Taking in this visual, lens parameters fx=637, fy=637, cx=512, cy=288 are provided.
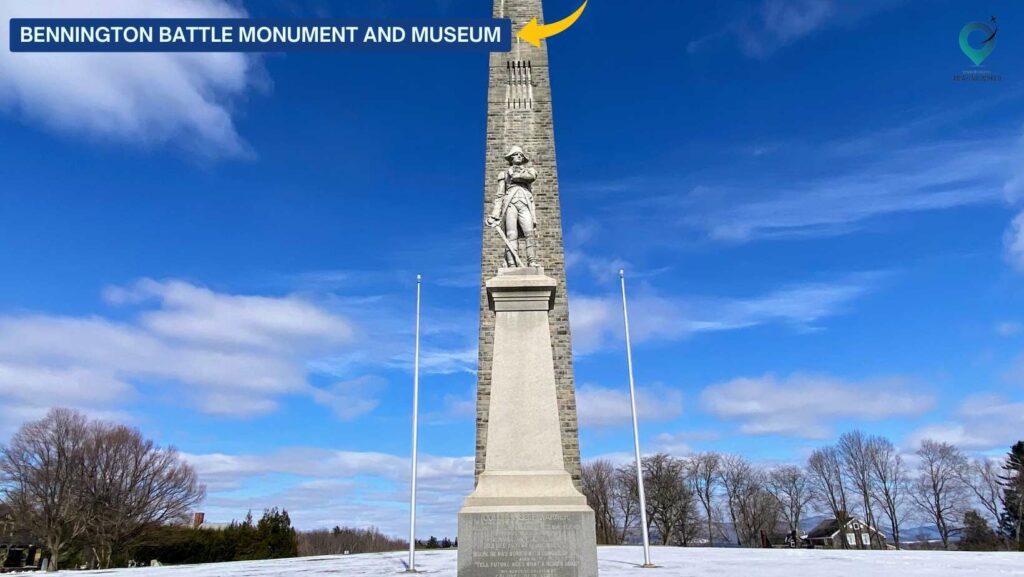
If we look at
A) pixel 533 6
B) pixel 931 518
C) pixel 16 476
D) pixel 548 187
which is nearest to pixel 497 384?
pixel 548 187

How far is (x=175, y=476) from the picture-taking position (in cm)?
3959

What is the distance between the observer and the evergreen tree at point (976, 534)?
36.6 metres

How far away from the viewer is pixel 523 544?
6414mm

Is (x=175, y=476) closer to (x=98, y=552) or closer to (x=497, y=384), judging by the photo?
(x=98, y=552)

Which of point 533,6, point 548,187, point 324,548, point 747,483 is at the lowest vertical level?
point 324,548

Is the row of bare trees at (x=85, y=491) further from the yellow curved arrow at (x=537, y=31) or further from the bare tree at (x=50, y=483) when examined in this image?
the yellow curved arrow at (x=537, y=31)

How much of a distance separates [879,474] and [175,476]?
48.5 metres

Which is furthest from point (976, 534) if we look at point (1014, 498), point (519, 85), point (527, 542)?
point (527, 542)

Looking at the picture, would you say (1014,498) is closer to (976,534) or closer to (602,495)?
(976,534)

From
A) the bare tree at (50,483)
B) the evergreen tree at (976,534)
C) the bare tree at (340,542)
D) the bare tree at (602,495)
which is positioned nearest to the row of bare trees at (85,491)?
the bare tree at (50,483)

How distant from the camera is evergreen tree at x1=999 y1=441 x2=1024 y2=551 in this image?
35.8m

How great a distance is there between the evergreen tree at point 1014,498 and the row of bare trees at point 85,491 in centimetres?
4818

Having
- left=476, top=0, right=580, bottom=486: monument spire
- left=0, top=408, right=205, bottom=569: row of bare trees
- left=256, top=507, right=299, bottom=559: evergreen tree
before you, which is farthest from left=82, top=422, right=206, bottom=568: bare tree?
left=476, top=0, right=580, bottom=486: monument spire

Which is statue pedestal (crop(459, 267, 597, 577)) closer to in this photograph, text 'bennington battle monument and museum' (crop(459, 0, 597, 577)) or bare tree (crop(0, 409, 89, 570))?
text 'bennington battle monument and museum' (crop(459, 0, 597, 577))
